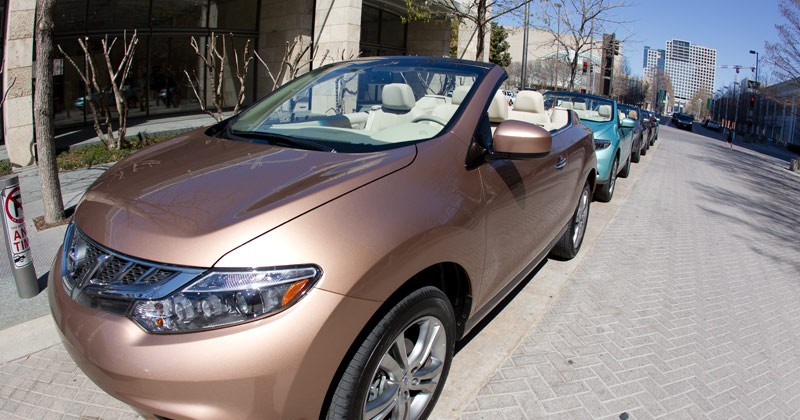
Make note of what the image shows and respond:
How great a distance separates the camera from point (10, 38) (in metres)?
8.73

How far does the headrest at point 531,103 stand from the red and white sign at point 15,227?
4.31 m

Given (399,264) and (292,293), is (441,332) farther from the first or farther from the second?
(292,293)

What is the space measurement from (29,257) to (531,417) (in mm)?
3527

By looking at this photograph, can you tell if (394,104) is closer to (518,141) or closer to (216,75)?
(518,141)

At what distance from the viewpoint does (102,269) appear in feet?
5.97

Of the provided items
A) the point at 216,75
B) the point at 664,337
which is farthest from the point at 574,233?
the point at 216,75

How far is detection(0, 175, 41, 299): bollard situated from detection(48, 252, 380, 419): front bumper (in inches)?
95.4

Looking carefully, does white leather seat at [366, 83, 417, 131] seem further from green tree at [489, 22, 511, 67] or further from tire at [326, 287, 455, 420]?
green tree at [489, 22, 511, 67]

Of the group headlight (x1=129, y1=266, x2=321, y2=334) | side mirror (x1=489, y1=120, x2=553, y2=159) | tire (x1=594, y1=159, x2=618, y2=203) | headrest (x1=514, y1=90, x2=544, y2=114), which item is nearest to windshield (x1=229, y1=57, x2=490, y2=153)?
side mirror (x1=489, y1=120, x2=553, y2=159)

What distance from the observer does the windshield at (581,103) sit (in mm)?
9672

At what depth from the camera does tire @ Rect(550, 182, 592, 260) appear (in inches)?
192

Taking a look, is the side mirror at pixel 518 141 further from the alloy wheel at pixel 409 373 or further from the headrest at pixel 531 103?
the headrest at pixel 531 103

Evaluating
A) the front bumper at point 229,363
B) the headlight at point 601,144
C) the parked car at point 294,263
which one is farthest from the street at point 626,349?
the headlight at point 601,144

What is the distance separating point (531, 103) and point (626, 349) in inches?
103
